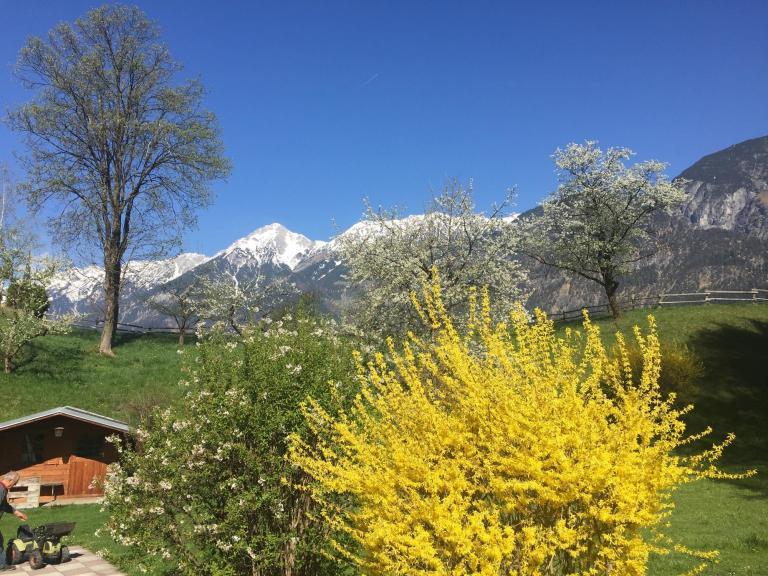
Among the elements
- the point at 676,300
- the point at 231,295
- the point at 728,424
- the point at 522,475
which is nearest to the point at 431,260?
the point at 728,424

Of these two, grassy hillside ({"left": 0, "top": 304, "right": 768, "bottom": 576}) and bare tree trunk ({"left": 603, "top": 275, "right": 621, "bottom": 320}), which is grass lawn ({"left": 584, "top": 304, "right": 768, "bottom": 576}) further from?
bare tree trunk ({"left": 603, "top": 275, "right": 621, "bottom": 320})

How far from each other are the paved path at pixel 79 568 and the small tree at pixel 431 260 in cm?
1218

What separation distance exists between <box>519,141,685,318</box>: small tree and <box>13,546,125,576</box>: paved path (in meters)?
28.9

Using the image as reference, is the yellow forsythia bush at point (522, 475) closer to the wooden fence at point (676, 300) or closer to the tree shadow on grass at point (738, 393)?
the tree shadow on grass at point (738, 393)

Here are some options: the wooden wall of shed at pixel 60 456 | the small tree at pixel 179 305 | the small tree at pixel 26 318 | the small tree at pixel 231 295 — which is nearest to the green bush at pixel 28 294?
the small tree at pixel 26 318

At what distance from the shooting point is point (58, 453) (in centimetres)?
2133

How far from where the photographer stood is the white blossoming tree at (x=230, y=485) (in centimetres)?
735

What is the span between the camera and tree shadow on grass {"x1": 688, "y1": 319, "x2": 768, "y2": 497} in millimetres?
21048

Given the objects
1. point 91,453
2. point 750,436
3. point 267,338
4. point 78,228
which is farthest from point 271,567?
point 78,228

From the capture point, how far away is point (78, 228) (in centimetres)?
3109

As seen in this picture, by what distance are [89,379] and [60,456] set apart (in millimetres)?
6237

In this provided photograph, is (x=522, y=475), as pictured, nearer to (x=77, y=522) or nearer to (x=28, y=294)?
(x=77, y=522)

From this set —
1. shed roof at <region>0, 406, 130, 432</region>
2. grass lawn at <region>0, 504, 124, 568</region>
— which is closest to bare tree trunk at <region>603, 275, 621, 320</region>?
shed roof at <region>0, 406, 130, 432</region>

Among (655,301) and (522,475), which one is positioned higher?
(655,301)
